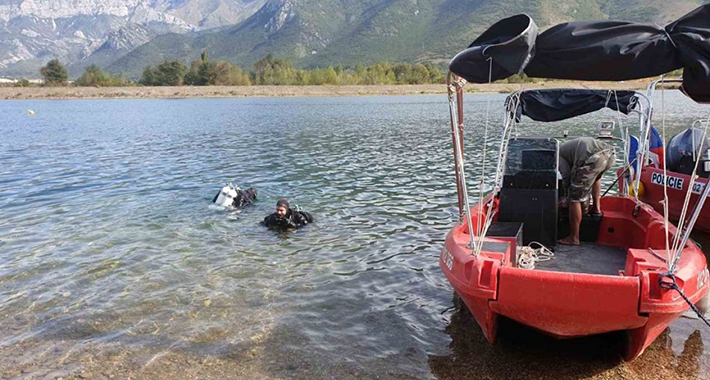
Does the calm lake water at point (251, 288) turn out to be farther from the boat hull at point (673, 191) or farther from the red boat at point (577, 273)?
the boat hull at point (673, 191)

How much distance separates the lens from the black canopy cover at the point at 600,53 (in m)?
5.03

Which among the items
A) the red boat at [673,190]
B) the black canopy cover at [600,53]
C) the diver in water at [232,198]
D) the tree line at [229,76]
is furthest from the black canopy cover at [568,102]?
the tree line at [229,76]

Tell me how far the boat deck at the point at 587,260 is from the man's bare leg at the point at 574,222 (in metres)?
0.11

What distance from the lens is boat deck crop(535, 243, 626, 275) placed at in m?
7.02

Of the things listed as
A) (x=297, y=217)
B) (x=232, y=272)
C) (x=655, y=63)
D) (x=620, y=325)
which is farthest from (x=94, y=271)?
(x=655, y=63)

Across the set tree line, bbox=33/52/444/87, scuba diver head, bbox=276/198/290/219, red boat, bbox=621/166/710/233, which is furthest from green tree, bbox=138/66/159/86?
red boat, bbox=621/166/710/233

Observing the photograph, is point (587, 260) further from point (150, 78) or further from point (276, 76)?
point (150, 78)

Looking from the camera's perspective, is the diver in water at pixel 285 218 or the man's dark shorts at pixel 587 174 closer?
the man's dark shorts at pixel 587 174

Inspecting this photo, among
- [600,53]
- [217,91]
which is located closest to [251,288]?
[600,53]

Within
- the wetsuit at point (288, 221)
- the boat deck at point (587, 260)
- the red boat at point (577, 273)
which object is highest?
the red boat at point (577, 273)

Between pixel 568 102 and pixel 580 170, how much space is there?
1.67 metres

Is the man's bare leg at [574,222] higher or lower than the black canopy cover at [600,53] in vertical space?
lower

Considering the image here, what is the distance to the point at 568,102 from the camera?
353 inches

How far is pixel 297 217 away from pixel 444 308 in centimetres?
481
